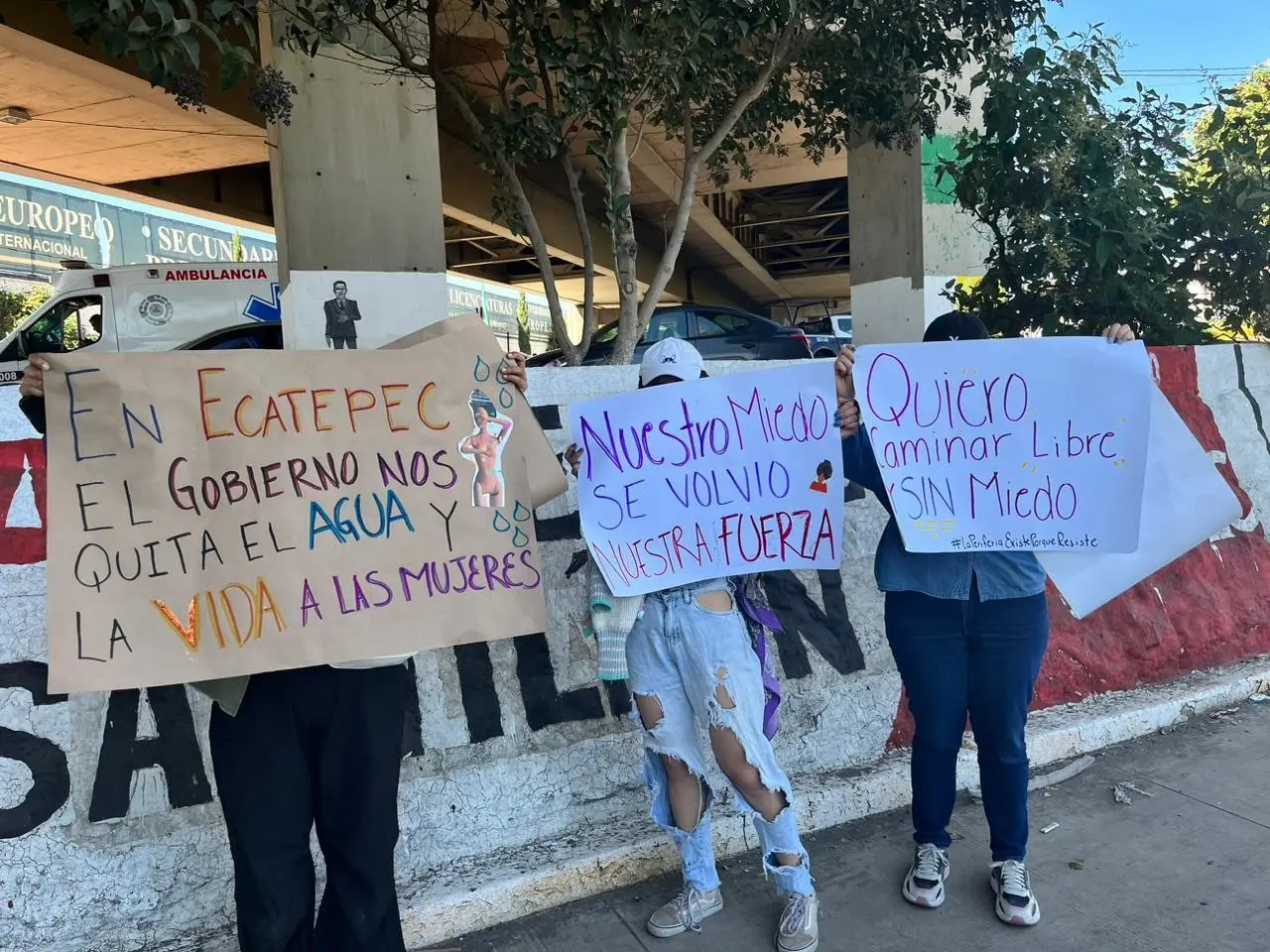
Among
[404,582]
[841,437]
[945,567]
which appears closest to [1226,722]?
[945,567]

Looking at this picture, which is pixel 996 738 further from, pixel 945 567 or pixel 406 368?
pixel 406 368

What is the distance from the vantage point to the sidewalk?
286cm

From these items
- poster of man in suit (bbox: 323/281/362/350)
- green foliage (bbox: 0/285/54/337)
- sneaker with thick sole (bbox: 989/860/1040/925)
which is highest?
green foliage (bbox: 0/285/54/337)

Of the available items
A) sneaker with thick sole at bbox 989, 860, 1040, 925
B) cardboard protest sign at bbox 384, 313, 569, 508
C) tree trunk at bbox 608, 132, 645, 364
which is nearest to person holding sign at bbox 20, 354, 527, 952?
cardboard protest sign at bbox 384, 313, 569, 508

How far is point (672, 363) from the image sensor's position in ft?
9.58

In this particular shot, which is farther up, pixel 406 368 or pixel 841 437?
pixel 406 368

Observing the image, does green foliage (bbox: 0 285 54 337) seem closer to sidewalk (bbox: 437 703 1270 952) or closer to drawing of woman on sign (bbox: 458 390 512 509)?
drawing of woman on sign (bbox: 458 390 512 509)

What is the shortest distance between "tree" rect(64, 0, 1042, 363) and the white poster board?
1.03m

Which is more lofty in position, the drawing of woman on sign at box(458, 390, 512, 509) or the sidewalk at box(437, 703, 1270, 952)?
the drawing of woman on sign at box(458, 390, 512, 509)

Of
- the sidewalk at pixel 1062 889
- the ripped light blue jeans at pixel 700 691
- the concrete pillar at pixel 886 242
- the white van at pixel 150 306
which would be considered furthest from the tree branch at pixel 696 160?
the white van at pixel 150 306

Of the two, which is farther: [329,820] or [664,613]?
[664,613]

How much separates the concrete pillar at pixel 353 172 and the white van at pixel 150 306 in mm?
5081

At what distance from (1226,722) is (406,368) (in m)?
4.20

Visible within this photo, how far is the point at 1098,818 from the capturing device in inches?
141
